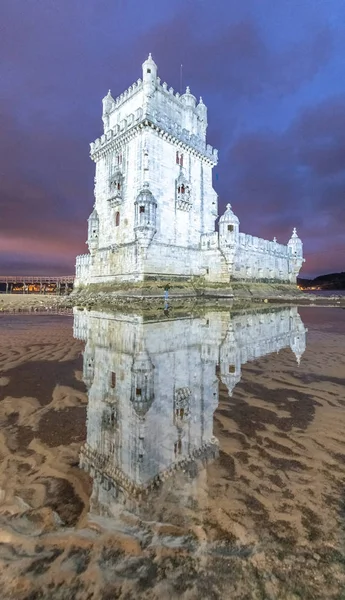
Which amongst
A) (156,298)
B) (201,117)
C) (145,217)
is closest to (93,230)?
(145,217)

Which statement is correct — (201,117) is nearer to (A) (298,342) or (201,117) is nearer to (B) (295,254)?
(B) (295,254)

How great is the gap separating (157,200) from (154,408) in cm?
2637

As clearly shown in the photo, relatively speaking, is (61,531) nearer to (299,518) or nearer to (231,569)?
(231,569)

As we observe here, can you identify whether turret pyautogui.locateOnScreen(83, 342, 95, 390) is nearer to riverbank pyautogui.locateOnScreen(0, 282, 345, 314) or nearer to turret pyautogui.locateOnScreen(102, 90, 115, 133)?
riverbank pyautogui.locateOnScreen(0, 282, 345, 314)

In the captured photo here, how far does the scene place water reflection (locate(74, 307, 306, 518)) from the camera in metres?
2.86

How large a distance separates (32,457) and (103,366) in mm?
3405

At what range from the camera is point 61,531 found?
88.0 inches

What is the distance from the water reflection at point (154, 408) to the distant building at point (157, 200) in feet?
61.5

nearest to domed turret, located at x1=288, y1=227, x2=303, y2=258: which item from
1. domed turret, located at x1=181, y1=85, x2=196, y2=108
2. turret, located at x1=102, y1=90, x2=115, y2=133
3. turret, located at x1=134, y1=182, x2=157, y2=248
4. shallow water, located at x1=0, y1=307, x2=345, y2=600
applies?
domed turret, located at x1=181, y1=85, x2=196, y2=108

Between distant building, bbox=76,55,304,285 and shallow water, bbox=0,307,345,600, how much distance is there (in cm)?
2186

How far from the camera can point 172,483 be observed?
9.35ft

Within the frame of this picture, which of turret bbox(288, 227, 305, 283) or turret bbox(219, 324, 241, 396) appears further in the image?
turret bbox(288, 227, 305, 283)

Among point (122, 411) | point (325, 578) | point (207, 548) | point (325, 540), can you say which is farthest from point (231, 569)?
point (122, 411)

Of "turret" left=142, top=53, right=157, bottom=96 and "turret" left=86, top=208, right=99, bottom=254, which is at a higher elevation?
"turret" left=142, top=53, right=157, bottom=96
